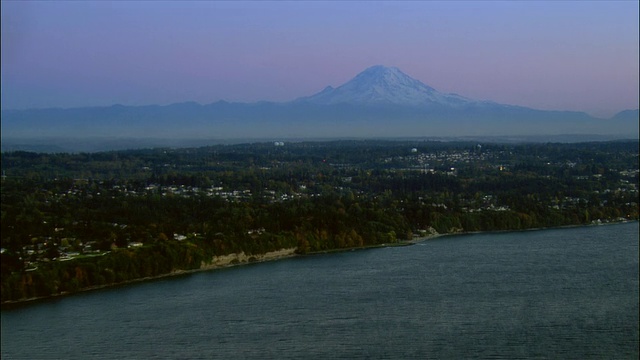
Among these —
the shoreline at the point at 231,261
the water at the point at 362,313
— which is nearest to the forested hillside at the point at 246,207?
the shoreline at the point at 231,261

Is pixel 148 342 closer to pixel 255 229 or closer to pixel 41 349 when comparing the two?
pixel 41 349

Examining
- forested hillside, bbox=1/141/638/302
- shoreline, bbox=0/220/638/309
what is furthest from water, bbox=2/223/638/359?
forested hillside, bbox=1/141/638/302

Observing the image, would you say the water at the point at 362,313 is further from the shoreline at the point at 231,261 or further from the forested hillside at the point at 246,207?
the forested hillside at the point at 246,207

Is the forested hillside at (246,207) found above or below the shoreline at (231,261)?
above

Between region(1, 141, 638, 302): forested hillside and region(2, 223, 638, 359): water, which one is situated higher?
region(1, 141, 638, 302): forested hillside

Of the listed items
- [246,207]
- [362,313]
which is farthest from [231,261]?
[362,313]

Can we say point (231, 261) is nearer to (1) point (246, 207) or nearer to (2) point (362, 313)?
(1) point (246, 207)

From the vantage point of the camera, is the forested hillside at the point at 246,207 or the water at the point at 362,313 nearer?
the water at the point at 362,313

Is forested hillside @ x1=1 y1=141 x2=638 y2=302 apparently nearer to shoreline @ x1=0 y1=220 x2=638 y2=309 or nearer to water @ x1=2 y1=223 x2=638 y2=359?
shoreline @ x1=0 y1=220 x2=638 y2=309
